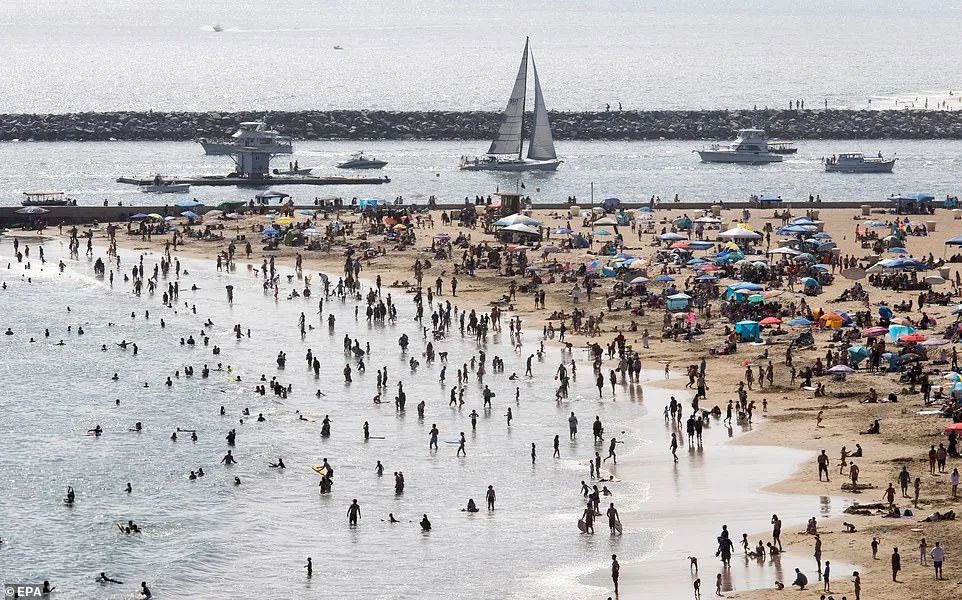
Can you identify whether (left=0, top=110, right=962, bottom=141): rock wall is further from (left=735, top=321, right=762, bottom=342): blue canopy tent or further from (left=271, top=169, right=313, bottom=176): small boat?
(left=735, top=321, right=762, bottom=342): blue canopy tent

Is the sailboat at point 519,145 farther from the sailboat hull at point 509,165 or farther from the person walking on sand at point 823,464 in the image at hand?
the person walking on sand at point 823,464

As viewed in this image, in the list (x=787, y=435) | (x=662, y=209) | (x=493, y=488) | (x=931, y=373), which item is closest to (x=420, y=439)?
(x=493, y=488)

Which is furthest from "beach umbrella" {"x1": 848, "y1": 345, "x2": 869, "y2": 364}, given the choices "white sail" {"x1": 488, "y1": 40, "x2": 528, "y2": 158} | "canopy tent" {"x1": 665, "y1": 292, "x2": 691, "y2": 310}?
"white sail" {"x1": 488, "y1": 40, "x2": 528, "y2": 158}

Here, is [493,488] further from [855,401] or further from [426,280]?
[426,280]

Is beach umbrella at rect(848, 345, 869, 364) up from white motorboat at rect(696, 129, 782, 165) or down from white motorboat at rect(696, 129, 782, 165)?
down

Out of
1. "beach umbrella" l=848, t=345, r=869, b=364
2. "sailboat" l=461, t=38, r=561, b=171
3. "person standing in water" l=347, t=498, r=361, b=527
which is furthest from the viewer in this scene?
"sailboat" l=461, t=38, r=561, b=171

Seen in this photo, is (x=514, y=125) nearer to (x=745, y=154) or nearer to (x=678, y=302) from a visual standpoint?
(x=745, y=154)
